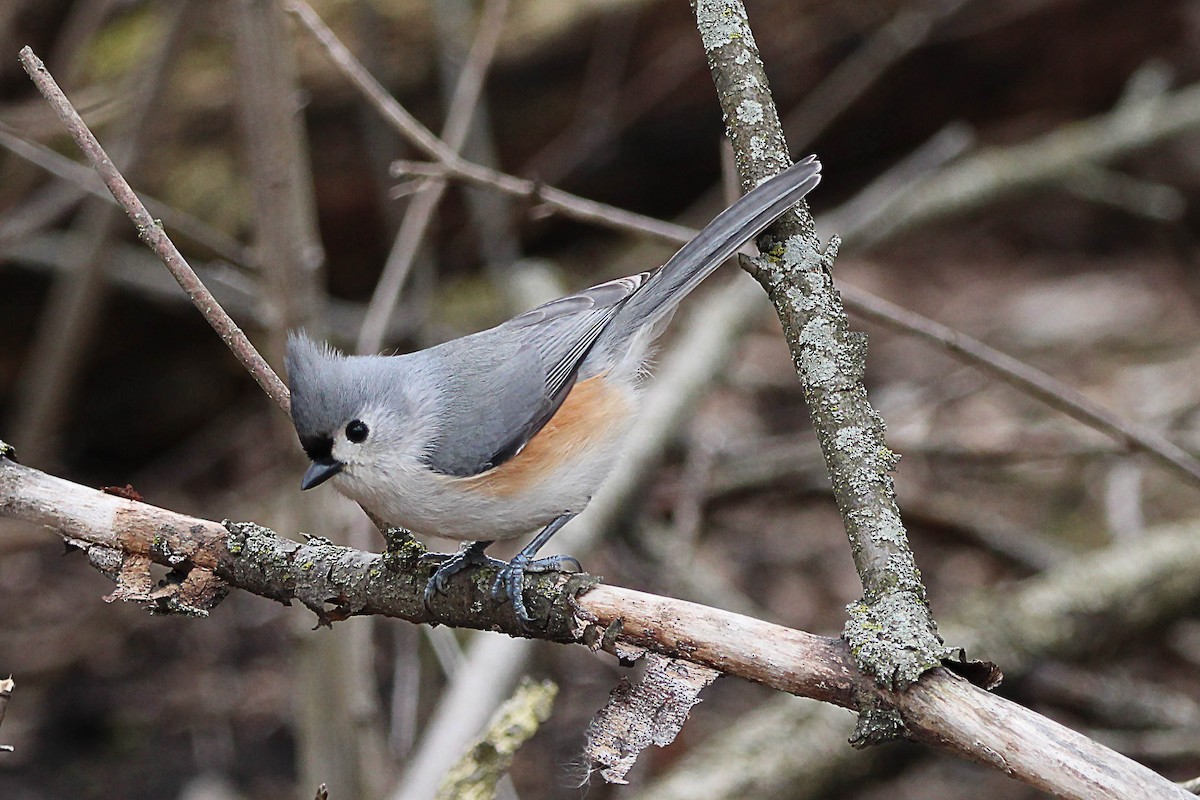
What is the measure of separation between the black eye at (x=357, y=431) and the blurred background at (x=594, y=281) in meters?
0.87

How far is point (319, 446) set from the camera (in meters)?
2.44

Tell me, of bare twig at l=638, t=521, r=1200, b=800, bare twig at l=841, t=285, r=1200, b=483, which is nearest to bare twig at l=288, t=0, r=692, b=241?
bare twig at l=841, t=285, r=1200, b=483

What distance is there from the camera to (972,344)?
3.33 m

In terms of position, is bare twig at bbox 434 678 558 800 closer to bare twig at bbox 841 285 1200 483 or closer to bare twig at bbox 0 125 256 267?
bare twig at bbox 841 285 1200 483

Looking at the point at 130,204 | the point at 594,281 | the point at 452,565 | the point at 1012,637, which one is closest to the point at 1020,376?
Answer: the point at 1012,637

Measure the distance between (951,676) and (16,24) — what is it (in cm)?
476

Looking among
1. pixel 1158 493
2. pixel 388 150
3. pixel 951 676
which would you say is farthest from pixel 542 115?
pixel 951 676

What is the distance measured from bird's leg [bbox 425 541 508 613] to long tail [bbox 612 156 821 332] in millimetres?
782

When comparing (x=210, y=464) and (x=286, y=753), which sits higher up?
(x=210, y=464)

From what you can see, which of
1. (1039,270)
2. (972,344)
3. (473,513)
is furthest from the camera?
(1039,270)

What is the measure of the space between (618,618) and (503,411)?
0.87 metres

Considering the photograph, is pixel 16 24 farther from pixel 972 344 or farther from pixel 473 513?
pixel 972 344

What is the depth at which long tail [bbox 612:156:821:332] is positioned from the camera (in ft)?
7.15

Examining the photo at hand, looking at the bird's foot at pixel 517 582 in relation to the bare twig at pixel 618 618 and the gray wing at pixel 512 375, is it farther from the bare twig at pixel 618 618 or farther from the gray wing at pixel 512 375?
the gray wing at pixel 512 375
